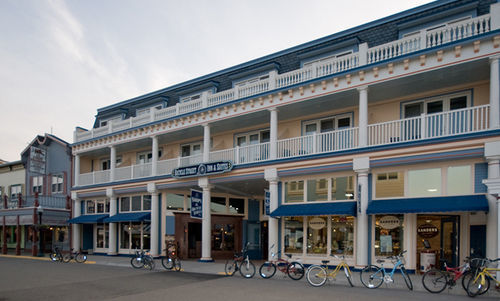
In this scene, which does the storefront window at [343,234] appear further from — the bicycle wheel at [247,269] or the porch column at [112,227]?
the porch column at [112,227]

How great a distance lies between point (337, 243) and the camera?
16234 millimetres

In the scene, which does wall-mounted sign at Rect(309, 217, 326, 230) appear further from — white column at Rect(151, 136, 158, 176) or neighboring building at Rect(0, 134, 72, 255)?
neighboring building at Rect(0, 134, 72, 255)

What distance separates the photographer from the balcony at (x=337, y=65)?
1359 centimetres

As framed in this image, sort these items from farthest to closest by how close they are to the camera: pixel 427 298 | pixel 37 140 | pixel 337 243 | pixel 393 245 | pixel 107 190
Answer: pixel 37 140 < pixel 107 190 < pixel 337 243 < pixel 393 245 < pixel 427 298

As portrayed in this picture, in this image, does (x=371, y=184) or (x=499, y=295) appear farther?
(x=371, y=184)

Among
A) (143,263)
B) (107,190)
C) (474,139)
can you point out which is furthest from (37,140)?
(474,139)

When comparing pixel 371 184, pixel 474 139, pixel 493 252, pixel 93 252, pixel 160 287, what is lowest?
pixel 93 252

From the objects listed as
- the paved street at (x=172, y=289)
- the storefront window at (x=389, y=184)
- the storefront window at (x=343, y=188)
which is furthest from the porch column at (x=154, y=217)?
the storefront window at (x=389, y=184)

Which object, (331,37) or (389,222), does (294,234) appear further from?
(331,37)

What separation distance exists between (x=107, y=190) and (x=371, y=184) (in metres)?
16.6

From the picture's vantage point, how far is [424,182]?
1432 cm

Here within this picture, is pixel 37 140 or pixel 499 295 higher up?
pixel 37 140

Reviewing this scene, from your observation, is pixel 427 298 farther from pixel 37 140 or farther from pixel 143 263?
pixel 37 140

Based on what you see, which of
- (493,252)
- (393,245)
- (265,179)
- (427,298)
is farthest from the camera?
(265,179)
